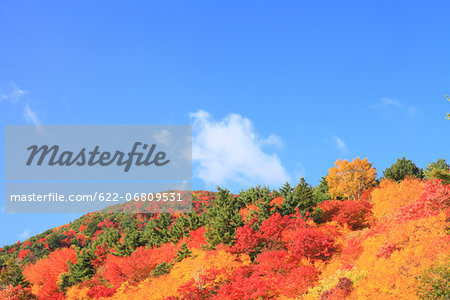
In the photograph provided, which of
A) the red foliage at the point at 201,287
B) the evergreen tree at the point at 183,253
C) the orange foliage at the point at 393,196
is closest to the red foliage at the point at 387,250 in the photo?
the red foliage at the point at 201,287

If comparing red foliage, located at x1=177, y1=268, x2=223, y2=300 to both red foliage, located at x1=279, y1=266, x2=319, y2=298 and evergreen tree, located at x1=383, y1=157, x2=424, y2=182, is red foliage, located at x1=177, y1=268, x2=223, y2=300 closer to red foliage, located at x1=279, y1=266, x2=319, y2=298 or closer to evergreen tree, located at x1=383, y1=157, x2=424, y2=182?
red foliage, located at x1=279, y1=266, x2=319, y2=298

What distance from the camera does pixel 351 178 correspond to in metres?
97.2

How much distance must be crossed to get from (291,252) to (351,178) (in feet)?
158

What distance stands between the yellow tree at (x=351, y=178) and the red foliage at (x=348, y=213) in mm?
23569

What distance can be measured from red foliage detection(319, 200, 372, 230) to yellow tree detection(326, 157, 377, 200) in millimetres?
23569

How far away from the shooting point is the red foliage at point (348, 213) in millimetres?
68000

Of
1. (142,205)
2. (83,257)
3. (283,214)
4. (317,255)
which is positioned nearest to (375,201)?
(283,214)

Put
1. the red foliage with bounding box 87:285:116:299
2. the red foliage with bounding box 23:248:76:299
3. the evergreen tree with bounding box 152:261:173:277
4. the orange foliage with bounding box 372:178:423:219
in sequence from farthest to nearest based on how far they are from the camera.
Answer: the red foliage with bounding box 23:248:76:299 < the orange foliage with bounding box 372:178:423:219 < the red foliage with bounding box 87:285:116:299 < the evergreen tree with bounding box 152:261:173:277

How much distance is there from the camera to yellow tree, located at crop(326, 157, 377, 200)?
96125 mm

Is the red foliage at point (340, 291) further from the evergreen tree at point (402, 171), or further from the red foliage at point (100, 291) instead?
the evergreen tree at point (402, 171)

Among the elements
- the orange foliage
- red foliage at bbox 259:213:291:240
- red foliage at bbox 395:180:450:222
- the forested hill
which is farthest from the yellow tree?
red foliage at bbox 395:180:450:222

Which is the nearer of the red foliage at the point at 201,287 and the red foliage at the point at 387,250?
the red foliage at the point at 387,250

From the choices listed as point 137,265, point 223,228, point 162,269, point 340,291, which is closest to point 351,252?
point 340,291

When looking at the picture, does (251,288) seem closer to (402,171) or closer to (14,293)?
(14,293)
